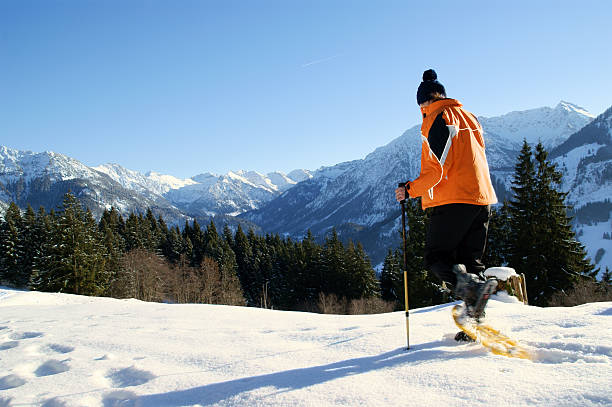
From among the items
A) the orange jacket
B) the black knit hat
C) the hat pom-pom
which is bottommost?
the orange jacket

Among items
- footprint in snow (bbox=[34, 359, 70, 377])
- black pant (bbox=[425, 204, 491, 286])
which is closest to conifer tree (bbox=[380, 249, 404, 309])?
black pant (bbox=[425, 204, 491, 286])

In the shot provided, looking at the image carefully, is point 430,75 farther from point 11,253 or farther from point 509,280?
point 11,253

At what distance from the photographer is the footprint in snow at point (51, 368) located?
309 centimetres

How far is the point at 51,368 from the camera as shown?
10.5ft

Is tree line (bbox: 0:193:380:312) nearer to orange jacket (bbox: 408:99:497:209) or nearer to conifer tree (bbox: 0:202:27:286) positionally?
conifer tree (bbox: 0:202:27:286)

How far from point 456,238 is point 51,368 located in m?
3.84

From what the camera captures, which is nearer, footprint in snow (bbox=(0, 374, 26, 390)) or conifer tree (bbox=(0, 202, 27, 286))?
footprint in snow (bbox=(0, 374, 26, 390))

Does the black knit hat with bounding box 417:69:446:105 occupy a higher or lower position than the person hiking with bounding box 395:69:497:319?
higher

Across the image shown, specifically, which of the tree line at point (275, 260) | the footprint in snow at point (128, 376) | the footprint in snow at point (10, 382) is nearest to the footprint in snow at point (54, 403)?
the footprint in snow at point (128, 376)

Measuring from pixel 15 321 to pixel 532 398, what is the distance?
7.19 meters

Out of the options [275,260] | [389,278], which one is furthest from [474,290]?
[275,260]

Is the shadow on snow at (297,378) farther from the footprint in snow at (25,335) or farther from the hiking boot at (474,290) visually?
the footprint in snow at (25,335)

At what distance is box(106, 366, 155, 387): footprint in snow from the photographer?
2689mm

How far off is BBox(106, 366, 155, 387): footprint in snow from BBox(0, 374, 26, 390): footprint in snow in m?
0.67
